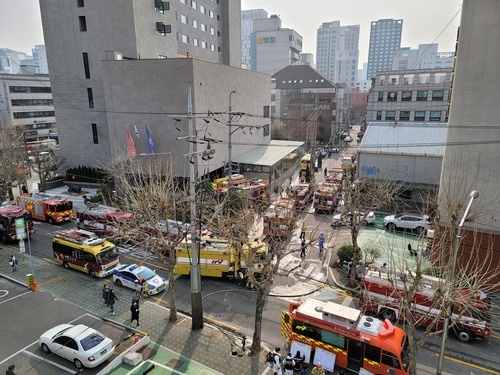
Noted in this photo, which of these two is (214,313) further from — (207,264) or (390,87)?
(390,87)

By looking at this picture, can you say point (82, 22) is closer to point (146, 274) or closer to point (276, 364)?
point (146, 274)

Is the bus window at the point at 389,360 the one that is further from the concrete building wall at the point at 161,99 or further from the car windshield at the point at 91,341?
the concrete building wall at the point at 161,99

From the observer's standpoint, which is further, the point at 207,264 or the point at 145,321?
the point at 207,264

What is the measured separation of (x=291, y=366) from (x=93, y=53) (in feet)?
138

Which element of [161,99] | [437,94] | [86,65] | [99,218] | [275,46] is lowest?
[99,218]

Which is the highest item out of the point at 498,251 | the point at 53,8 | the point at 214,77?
the point at 53,8

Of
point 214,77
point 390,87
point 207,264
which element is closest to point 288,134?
point 390,87

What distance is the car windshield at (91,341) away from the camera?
45.5 ft

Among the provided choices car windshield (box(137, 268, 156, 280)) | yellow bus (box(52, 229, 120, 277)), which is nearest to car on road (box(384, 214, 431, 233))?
car windshield (box(137, 268, 156, 280))

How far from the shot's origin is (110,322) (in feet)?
55.5

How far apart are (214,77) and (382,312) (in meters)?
30.1

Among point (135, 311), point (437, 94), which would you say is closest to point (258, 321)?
point (135, 311)

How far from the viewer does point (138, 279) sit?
20781mm

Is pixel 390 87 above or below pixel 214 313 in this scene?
above
